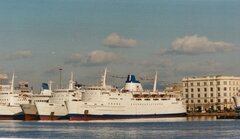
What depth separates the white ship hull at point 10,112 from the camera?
207ft

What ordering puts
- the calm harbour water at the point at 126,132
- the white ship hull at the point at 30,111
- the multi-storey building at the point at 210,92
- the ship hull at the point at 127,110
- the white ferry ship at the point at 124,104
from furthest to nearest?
the multi-storey building at the point at 210,92
the white ship hull at the point at 30,111
the white ferry ship at the point at 124,104
the ship hull at the point at 127,110
the calm harbour water at the point at 126,132

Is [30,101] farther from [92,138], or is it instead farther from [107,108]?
[92,138]

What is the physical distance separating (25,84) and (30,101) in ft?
23.4

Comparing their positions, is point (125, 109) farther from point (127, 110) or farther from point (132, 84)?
point (132, 84)

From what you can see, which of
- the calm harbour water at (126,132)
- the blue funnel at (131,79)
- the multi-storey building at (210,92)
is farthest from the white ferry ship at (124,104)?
the calm harbour water at (126,132)

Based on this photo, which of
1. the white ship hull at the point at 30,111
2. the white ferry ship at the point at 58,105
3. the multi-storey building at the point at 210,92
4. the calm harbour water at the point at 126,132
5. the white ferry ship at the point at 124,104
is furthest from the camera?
the multi-storey building at the point at 210,92

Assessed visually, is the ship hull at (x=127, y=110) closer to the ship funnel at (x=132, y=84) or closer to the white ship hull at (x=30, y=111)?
the ship funnel at (x=132, y=84)

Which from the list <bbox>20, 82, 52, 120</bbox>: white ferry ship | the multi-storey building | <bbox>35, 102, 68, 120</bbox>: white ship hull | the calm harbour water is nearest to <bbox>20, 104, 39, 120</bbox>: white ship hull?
<bbox>20, 82, 52, 120</bbox>: white ferry ship

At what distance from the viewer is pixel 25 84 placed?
7256 centimetres

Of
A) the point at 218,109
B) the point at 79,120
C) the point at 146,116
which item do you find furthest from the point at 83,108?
the point at 218,109

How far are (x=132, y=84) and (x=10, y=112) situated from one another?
13333 millimetres

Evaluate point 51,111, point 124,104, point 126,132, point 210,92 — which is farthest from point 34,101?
point 126,132

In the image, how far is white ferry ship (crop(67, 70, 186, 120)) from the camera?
189 ft

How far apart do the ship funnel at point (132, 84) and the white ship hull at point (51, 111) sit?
711cm
